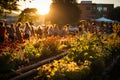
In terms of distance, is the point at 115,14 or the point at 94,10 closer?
the point at 115,14

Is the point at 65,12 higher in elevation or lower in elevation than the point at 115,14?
higher

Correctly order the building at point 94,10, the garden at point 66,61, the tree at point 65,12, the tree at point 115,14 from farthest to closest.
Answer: the building at point 94,10, the tree at point 115,14, the tree at point 65,12, the garden at point 66,61

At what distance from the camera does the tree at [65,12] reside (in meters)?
59.9

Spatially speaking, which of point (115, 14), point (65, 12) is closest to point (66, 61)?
→ point (65, 12)

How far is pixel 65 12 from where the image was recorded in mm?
60031

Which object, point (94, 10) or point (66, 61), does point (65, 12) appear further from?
point (66, 61)

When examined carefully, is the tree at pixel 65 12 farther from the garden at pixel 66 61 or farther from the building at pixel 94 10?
the garden at pixel 66 61

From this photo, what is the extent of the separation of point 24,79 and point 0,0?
587 cm

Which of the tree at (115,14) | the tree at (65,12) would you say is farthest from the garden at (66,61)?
the tree at (115,14)

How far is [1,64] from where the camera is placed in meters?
10.3

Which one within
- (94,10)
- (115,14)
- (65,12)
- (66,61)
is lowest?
(115,14)

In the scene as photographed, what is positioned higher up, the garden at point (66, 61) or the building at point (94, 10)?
the garden at point (66, 61)

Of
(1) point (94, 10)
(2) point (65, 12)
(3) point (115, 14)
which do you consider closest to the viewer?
(2) point (65, 12)

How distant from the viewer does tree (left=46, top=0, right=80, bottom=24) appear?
59.9 m
